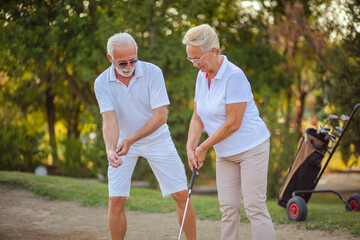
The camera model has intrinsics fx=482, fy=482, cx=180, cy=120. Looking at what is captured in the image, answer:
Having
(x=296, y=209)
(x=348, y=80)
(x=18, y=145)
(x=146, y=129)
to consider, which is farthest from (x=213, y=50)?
(x=18, y=145)

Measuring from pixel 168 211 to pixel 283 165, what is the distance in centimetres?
258

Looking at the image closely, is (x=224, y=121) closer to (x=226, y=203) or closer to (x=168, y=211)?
(x=226, y=203)

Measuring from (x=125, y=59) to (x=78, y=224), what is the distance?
3.08m

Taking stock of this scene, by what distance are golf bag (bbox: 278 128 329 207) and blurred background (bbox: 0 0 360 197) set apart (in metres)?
2.55

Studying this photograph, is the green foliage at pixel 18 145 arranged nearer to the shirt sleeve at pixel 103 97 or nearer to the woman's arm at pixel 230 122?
the shirt sleeve at pixel 103 97

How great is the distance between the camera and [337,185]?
11.8m

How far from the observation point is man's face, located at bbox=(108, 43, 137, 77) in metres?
3.71

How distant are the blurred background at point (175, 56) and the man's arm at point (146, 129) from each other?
4.04m

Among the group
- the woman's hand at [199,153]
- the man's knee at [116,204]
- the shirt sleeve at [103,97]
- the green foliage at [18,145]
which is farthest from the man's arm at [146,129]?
the green foliage at [18,145]

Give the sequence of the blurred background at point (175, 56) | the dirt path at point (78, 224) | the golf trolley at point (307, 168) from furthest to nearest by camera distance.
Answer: the blurred background at point (175, 56) → the golf trolley at point (307, 168) → the dirt path at point (78, 224)

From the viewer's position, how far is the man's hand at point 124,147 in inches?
150

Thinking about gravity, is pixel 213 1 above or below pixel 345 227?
above

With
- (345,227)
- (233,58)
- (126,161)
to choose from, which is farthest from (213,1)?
(126,161)

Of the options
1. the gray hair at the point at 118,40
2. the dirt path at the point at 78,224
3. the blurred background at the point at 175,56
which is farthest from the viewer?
the blurred background at the point at 175,56
